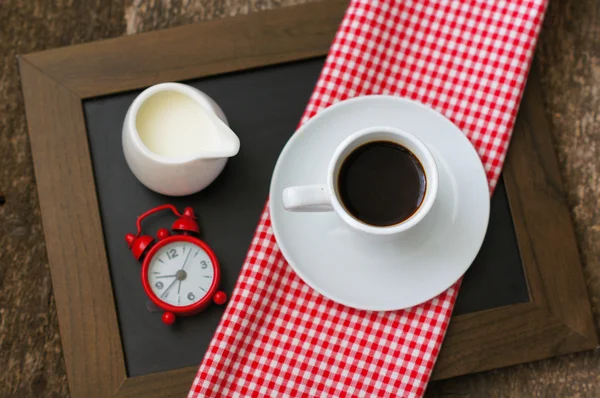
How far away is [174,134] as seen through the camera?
0.64 metres

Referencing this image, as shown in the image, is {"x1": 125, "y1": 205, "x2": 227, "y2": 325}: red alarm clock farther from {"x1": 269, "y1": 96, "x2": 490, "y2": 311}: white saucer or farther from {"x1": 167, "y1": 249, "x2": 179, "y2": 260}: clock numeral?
{"x1": 269, "y1": 96, "x2": 490, "y2": 311}: white saucer

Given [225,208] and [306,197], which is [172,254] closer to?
[225,208]

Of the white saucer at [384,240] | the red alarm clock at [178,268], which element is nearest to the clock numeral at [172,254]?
the red alarm clock at [178,268]

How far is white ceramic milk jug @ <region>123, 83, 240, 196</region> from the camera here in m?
0.61

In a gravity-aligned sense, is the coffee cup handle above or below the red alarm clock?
above

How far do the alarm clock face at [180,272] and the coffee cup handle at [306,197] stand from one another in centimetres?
18

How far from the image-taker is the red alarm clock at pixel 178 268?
2.19 ft

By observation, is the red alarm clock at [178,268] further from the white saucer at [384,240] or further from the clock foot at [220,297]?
the white saucer at [384,240]

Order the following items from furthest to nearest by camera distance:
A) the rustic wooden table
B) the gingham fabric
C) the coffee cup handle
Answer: the rustic wooden table, the gingham fabric, the coffee cup handle

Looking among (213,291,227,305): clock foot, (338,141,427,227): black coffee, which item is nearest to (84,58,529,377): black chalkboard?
(213,291,227,305): clock foot

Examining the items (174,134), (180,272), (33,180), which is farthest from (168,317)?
(33,180)

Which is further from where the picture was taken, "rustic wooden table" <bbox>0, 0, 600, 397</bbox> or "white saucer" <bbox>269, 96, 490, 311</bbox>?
"rustic wooden table" <bbox>0, 0, 600, 397</bbox>

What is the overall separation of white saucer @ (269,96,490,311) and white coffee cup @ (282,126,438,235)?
60mm

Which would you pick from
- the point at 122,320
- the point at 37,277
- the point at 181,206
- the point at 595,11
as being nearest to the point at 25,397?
the point at 37,277
